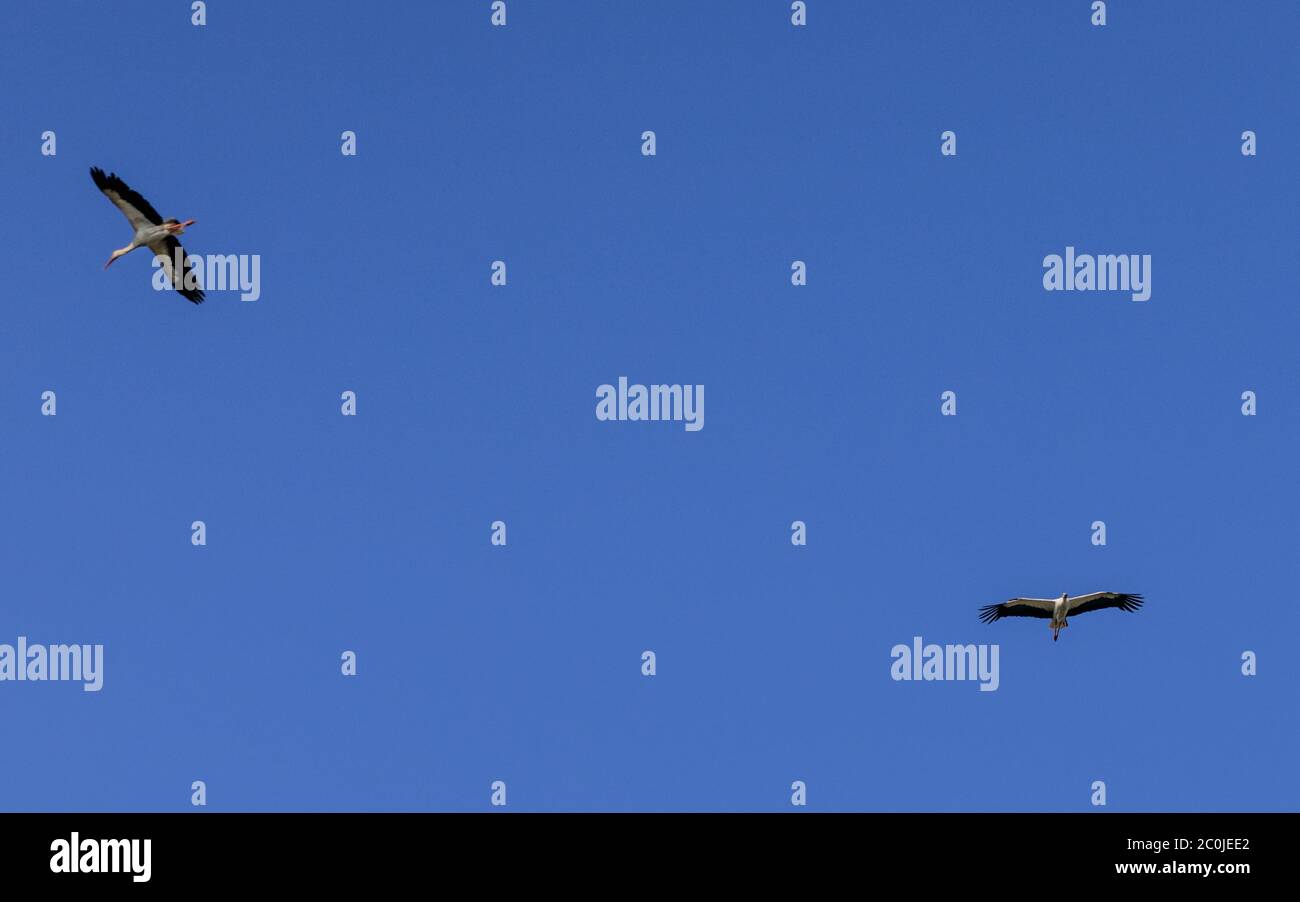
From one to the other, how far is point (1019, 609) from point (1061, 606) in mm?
1109

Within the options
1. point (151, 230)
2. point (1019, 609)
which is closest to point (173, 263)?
point (151, 230)

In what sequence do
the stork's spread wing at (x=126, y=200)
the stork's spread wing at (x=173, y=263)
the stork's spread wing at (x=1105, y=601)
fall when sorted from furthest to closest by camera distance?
the stork's spread wing at (x=1105, y=601)
the stork's spread wing at (x=173, y=263)
the stork's spread wing at (x=126, y=200)

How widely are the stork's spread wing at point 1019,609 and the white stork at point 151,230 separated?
22.0m

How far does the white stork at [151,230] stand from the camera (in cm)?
4100

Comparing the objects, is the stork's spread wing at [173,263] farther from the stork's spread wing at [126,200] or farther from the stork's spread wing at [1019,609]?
the stork's spread wing at [1019,609]

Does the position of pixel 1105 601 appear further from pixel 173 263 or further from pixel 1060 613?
pixel 173 263

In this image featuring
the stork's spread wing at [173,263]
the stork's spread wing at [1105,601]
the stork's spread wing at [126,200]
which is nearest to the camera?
the stork's spread wing at [126,200]

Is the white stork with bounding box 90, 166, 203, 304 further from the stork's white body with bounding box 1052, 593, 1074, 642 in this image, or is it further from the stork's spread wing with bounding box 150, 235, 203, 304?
the stork's white body with bounding box 1052, 593, 1074, 642

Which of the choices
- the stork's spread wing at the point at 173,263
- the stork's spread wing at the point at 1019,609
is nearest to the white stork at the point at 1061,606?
the stork's spread wing at the point at 1019,609

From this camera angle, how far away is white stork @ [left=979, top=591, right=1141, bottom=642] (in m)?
47.6

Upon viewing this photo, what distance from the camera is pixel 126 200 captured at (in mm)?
41406
